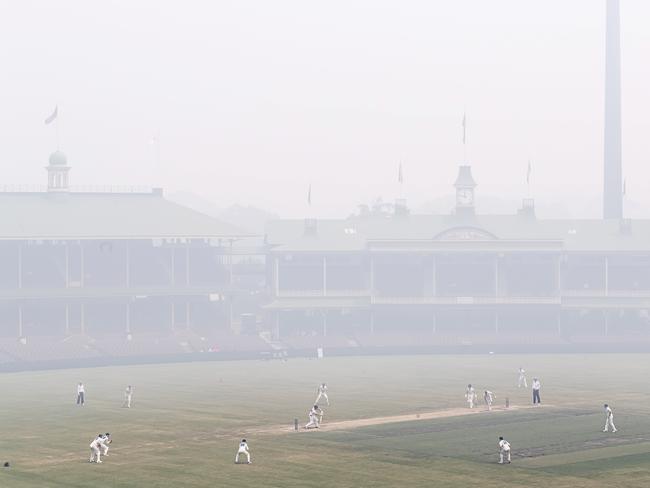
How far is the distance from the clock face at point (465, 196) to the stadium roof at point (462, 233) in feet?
8.74

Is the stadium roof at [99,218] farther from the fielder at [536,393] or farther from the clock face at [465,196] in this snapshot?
the fielder at [536,393]

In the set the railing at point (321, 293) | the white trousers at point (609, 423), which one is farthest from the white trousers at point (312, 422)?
the railing at point (321, 293)

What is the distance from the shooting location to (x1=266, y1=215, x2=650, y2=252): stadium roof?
16962 cm

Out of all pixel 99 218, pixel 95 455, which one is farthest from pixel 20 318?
pixel 95 455

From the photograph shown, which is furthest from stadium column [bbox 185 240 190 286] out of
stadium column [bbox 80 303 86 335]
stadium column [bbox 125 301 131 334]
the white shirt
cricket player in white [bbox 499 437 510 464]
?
cricket player in white [bbox 499 437 510 464]

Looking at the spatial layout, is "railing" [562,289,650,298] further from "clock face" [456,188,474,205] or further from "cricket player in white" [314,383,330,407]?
"cricket player in white" [314,383,330,407]

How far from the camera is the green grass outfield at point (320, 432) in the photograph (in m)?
60.8

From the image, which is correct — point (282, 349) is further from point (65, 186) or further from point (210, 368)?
point (65, 186)

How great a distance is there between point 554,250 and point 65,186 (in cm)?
6180

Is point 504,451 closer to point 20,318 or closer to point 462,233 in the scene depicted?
point 20,318

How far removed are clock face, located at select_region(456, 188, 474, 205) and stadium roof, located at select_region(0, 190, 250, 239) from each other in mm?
37125

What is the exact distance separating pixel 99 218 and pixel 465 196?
52.8 m

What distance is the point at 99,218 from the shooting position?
547 ft

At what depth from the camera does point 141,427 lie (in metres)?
79.1
